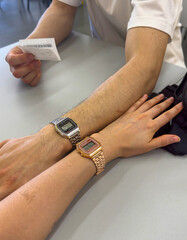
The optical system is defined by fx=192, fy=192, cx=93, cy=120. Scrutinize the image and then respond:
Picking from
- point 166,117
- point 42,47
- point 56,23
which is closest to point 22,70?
point 42,47

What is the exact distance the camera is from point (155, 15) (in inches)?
30.3

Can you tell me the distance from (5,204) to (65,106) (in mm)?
432

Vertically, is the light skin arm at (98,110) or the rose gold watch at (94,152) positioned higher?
the light skin arm at (98,110)

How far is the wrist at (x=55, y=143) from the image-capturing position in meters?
0.62

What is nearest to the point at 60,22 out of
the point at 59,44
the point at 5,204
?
the point at 59,44

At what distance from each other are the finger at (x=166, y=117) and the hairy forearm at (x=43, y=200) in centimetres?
25

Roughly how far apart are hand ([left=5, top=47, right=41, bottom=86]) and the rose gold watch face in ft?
1.54

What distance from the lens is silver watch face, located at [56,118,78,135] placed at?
637mm

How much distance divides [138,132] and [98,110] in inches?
6.7

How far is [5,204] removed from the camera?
1.54 ft

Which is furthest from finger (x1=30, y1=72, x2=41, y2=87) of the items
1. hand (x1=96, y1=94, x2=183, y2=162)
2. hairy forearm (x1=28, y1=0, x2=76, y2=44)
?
hand (x1=96, y1=94, x2=183, y2=162)

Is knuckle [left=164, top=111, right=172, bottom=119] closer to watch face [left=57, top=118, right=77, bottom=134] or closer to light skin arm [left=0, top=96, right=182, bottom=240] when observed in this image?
light skin arm [left=0, top=96, right=182, bottom=240]

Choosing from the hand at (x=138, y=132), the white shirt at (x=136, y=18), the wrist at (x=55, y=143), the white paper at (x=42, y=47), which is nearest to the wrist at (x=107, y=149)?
the hand at (x=138, y=132)

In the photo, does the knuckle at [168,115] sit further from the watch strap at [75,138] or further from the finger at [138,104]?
the watch strap at [75,138]
